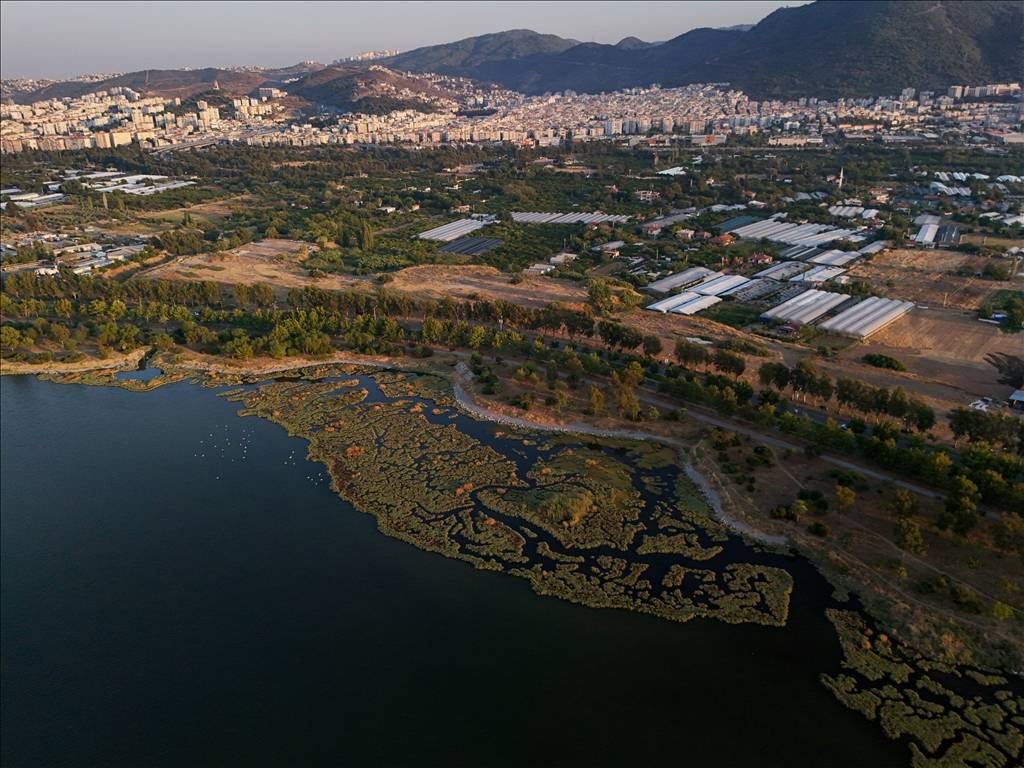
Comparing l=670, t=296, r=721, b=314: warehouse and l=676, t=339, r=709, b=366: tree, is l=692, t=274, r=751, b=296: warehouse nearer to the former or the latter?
l=670, t=296, r=721, b=314: warehouse

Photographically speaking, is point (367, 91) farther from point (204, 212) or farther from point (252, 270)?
point (252, 270)

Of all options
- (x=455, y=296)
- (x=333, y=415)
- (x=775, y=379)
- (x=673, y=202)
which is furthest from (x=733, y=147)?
(x=333, y=415)

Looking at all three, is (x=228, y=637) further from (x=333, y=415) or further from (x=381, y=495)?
(x=333, y=415)

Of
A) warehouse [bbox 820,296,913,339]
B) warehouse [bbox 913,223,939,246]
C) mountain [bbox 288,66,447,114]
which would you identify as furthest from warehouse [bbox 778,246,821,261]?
mountain [bbox 288,66,447,114]

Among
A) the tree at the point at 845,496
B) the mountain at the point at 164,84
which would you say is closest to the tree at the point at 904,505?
the tree at the point at 845,496

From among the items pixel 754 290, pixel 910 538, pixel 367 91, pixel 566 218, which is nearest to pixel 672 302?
pixel 754 290

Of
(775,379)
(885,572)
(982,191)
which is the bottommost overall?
(885,572)
